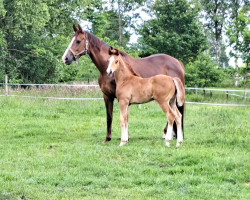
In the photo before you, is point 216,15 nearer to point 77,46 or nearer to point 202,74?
point 202,74

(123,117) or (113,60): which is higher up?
(113,60)

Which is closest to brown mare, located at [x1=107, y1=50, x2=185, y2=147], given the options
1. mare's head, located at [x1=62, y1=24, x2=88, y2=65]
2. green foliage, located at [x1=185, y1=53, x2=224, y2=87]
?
mare's head, located at [x1=62, y1=24, x2=88, y2=65]

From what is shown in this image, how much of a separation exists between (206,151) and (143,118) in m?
5.65

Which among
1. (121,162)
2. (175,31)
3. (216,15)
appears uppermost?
(216,15)

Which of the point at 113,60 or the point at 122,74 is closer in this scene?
the point at 113,60

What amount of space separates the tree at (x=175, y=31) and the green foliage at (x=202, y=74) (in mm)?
3209

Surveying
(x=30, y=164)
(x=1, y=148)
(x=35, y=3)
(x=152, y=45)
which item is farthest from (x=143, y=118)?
(x=152, y=45)

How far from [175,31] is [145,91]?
25.2 m

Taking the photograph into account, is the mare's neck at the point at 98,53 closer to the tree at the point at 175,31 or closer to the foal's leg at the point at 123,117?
the foal's leg at the point at 123,117

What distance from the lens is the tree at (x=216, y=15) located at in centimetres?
4012

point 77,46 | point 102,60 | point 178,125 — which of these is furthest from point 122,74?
point 178,125

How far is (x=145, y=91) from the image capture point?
769 cm

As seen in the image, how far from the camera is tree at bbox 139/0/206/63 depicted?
31.0m

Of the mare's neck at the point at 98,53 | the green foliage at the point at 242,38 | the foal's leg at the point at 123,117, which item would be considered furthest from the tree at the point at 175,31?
the foal's leg at the point at 123,117
